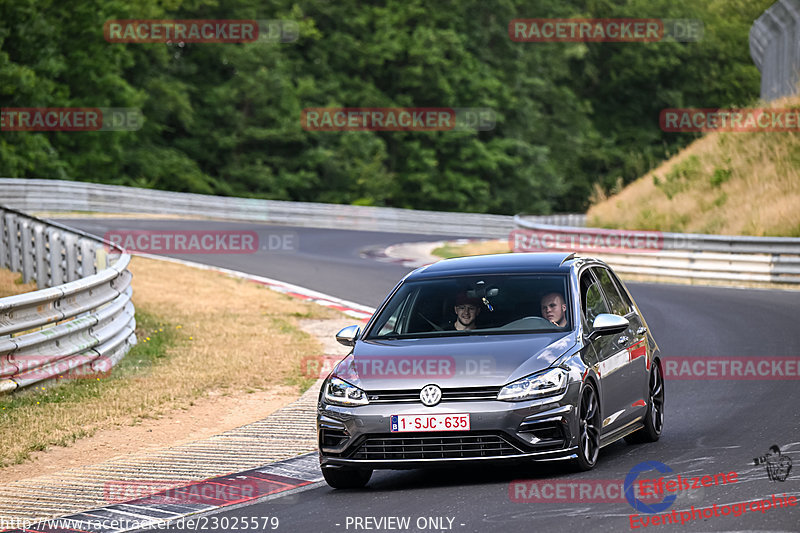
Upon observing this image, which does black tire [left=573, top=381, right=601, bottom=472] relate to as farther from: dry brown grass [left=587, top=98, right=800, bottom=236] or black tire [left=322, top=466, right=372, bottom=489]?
dry brown grass [left=587, top=98, right=800, bottom=236]

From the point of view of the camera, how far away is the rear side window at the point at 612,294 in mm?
9773

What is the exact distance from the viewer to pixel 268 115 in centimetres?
6222

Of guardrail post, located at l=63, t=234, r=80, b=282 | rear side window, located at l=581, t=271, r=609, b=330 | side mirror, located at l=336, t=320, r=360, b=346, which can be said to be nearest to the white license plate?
side mirror, located at l=336, t=320, r=360, b=346

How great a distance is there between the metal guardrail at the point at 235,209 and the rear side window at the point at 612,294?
2827cm

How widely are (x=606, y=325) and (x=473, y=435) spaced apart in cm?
139

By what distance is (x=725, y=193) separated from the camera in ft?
103

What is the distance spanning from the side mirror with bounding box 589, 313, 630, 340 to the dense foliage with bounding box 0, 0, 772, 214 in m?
43.0

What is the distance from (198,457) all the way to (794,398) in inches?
214

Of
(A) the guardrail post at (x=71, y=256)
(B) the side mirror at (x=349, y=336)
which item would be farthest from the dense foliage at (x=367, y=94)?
(B) the side mirror at (x=349, y=336)

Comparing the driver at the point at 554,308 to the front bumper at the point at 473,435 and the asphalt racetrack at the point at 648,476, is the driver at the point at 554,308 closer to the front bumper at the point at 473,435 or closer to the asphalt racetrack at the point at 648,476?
the front bumper at the point at 473,435

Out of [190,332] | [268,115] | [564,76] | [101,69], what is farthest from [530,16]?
[190,332]

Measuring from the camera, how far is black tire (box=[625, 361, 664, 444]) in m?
9.67

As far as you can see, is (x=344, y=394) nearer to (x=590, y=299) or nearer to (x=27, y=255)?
(x=590, y=299)

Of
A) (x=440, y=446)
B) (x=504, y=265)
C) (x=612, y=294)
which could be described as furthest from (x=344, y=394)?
(x=612, y=294)
